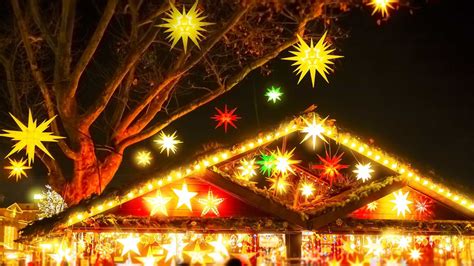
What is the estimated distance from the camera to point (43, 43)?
1409 centimetres

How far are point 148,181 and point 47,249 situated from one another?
3.13 meters

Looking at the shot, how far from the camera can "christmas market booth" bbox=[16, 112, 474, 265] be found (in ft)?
31.9

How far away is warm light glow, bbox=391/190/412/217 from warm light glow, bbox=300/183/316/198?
5.99 feet

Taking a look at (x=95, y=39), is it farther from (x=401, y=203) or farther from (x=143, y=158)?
(x=401, y=203)

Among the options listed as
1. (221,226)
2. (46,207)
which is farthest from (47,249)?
(46,207)

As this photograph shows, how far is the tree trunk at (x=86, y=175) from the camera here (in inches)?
500

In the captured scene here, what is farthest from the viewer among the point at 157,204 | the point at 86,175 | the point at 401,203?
the point at 86,175

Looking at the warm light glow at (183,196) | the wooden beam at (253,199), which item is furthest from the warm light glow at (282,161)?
the warm light glow at (183,196)

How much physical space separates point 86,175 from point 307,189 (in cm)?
538

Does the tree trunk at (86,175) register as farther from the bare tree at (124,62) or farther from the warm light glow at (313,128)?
the warm light glow at (313,128)

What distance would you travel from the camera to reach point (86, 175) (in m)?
12.9

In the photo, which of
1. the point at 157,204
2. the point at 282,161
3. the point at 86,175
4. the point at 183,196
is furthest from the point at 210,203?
the point at 86,175

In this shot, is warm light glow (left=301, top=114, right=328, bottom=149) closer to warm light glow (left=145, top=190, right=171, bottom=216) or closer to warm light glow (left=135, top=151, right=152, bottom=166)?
warm light glow (left=145, top=190, right=171, bottom=216)

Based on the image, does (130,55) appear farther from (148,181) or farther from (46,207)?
(46,207)
